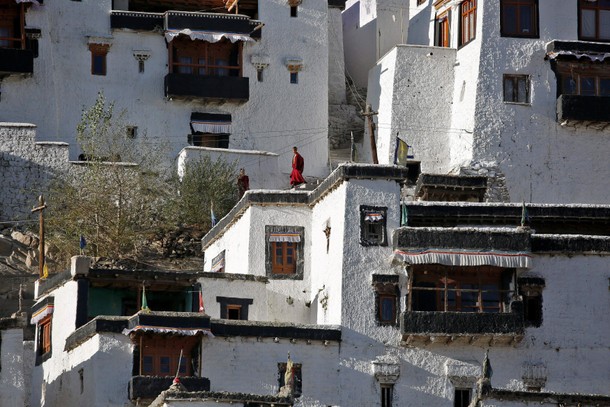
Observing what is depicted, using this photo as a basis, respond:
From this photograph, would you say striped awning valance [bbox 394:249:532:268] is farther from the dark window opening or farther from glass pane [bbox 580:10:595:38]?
the dark window opening

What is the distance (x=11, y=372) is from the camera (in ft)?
152

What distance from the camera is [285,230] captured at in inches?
2143

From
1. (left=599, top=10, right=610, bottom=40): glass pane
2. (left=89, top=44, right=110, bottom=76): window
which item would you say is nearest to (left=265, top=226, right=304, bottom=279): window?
(left=89, top=44, right=110, bottom=76): window

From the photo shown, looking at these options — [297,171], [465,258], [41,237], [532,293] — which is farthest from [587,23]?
[41,237]

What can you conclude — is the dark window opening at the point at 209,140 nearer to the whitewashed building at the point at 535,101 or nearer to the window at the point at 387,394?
the whitewashed building at the point at 535,101

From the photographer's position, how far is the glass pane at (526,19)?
205ft

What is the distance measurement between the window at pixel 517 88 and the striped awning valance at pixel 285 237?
11.0 metres

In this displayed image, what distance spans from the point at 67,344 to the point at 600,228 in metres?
15.0

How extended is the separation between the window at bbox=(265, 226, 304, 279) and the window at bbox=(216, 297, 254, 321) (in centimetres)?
134

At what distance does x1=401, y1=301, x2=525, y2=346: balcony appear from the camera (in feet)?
165

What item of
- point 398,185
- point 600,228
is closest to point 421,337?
point 398,185

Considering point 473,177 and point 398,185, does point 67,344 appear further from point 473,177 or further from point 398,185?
point 473,177

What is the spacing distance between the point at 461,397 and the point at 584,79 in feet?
50.1

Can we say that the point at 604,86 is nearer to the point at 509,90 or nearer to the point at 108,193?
the point at 509,90
